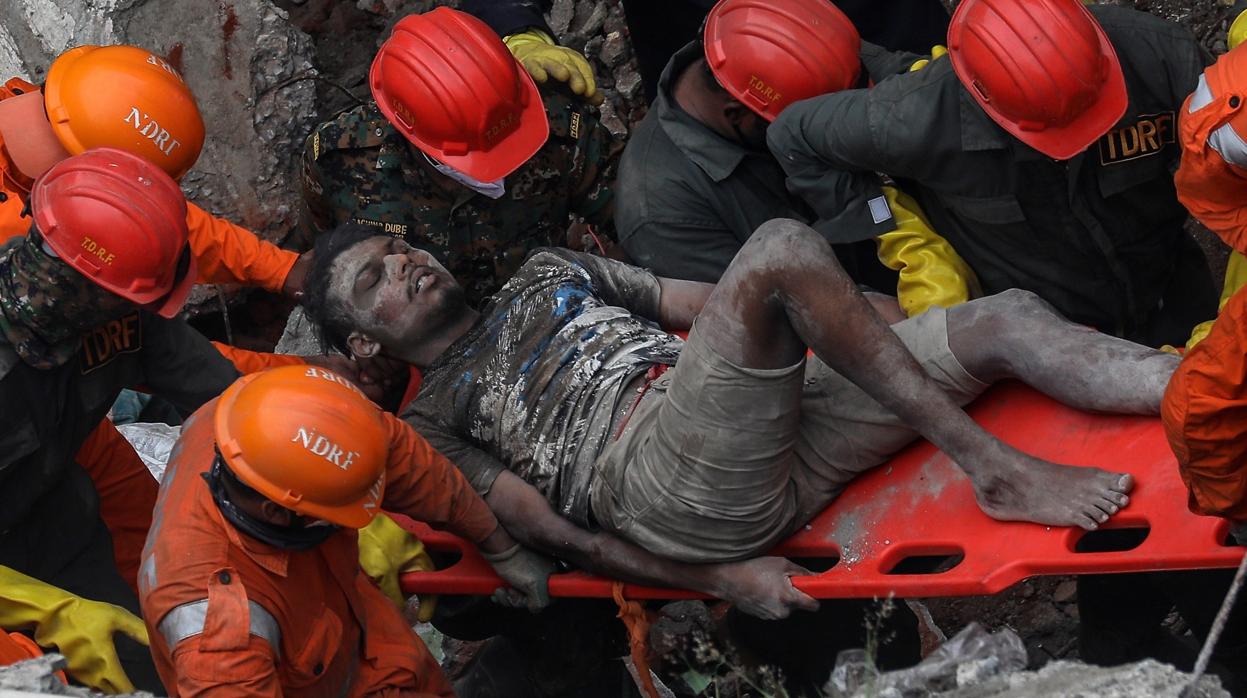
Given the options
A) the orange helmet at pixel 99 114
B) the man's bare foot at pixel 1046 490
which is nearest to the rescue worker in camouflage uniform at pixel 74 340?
the orange helmet at pixel 99 114

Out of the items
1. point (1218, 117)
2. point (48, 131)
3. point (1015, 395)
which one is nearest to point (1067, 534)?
point (1015, 395)

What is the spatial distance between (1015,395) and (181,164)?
251 cm

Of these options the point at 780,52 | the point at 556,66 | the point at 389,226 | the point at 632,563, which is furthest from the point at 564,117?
the point at 632,563

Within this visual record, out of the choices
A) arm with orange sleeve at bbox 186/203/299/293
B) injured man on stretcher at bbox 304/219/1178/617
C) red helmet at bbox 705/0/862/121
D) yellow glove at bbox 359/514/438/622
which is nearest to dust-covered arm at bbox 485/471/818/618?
injured man on stretcher at bbox 304/219/1178/617

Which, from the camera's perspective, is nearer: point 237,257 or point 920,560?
point 920,560

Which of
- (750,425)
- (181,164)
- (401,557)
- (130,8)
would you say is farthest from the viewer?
(130,8)

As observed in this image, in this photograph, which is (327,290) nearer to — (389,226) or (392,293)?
(392,293)

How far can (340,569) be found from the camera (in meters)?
3.39

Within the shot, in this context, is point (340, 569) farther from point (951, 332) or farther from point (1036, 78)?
point (1036, 78)

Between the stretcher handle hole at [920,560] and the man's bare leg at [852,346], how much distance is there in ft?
0.58

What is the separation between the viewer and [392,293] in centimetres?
393

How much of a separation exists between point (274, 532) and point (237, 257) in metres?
1.46

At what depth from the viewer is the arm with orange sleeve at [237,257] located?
429 cm

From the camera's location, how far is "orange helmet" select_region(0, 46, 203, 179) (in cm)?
390
